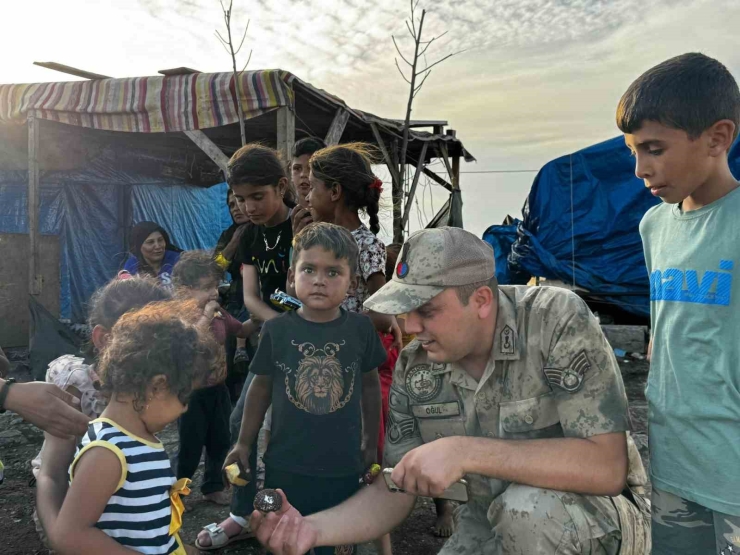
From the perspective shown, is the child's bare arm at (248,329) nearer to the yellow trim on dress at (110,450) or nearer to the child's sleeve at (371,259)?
the child's sleeve at (371,259)

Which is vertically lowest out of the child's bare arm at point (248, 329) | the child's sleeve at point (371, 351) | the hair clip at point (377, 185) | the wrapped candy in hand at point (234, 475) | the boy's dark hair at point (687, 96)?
the wrapped candy in hand at point (234, 475)

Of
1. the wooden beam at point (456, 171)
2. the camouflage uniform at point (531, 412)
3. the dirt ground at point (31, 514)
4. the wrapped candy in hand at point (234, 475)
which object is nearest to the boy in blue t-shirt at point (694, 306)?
the camouflage uniform at point (531, 412)

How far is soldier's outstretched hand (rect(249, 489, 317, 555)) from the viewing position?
5.52ft

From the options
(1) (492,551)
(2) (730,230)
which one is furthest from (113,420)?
(2) (730,230)

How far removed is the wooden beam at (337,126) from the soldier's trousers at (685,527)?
6157 mm

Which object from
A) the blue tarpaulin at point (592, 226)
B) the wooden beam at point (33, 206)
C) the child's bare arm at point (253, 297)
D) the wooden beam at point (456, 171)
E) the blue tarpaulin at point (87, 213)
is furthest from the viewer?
the wooden beam at point (456, 171)

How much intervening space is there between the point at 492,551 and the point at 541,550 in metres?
0.24

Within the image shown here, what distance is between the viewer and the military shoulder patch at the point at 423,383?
1.96 metres

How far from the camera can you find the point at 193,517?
3.13 metres

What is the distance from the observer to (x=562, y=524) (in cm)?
158

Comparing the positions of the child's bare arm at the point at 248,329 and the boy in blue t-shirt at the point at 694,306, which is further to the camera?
the child's bare arm at the point at 248,329

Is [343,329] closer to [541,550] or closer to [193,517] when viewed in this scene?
[541,550]

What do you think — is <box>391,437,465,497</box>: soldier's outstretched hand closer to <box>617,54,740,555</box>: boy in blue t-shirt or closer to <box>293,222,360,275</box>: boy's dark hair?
<box>617,54,740,555</box>: boy in blue t-shirt

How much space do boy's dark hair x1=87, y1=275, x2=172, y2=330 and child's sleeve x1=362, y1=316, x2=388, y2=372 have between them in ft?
2.99
